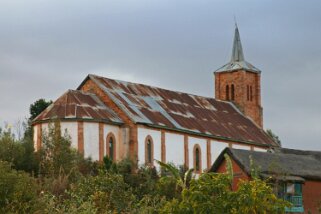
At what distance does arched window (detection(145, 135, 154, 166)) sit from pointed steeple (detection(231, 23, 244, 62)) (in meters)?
20.0

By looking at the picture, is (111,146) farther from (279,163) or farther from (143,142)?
(279,163)

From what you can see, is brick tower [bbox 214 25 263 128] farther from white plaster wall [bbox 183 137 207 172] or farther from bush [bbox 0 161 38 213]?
bush [bbox 0 161 38 213]

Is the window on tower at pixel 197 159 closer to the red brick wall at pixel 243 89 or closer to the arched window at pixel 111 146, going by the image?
the arched window at pixel 111 146

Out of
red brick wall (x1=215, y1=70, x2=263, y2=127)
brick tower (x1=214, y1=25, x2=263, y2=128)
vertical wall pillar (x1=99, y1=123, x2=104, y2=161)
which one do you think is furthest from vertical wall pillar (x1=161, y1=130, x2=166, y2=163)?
brick tower (x1=214, y1=25, x2=263, y2=128)

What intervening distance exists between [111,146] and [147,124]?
263 centimetres

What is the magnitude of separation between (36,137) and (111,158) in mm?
4773

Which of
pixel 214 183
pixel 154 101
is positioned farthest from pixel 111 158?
pixel 214 183

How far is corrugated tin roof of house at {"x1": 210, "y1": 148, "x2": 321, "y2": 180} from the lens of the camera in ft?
123

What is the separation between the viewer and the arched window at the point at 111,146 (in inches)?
2165

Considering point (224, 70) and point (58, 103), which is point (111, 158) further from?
point (224, 70)

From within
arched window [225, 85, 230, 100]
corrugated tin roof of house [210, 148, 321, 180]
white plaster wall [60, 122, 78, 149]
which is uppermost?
arched window [225, 85, 230, 100]

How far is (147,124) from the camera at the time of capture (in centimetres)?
5562

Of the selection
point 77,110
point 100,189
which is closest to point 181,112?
point 77,110

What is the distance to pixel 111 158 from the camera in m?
54.6
